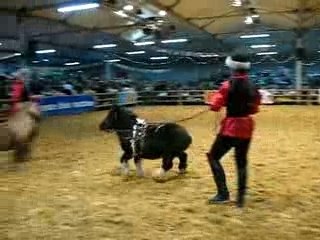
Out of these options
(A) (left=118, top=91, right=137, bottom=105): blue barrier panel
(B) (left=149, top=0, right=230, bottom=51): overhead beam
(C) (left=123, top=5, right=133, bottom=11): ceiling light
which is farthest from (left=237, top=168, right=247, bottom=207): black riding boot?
(A) (left=118, top=91, right=137, bottom=105): blue barrier panel

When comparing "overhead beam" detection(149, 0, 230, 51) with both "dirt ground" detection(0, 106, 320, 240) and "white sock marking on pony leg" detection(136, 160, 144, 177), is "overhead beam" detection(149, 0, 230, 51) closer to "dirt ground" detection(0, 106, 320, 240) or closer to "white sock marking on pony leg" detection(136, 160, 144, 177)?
"dirt ground" detection(0, 106, 320, 240)

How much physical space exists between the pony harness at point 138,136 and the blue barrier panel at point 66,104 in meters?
12.9

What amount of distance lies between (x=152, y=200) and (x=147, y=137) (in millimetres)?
1281

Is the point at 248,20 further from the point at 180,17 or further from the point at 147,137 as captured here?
the point at 147,137

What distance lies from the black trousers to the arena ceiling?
14.9 meters

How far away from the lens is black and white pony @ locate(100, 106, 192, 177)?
7.04 m

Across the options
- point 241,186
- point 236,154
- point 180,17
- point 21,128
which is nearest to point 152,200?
point 241,186

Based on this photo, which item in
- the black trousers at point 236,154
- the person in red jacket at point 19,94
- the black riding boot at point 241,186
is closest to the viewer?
the black trousers at point 236,154

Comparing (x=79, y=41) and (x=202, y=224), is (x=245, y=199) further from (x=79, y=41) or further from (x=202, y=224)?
(x=79, y=41)

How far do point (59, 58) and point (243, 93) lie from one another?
3902 cm

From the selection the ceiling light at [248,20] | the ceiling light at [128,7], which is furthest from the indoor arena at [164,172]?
the ceiling light at [248,20]

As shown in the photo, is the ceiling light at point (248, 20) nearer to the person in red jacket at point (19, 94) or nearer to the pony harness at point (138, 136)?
the person in red jacket at point (19, 94)

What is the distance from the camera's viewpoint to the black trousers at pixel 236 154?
538 cm

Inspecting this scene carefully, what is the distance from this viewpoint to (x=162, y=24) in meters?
25.5
